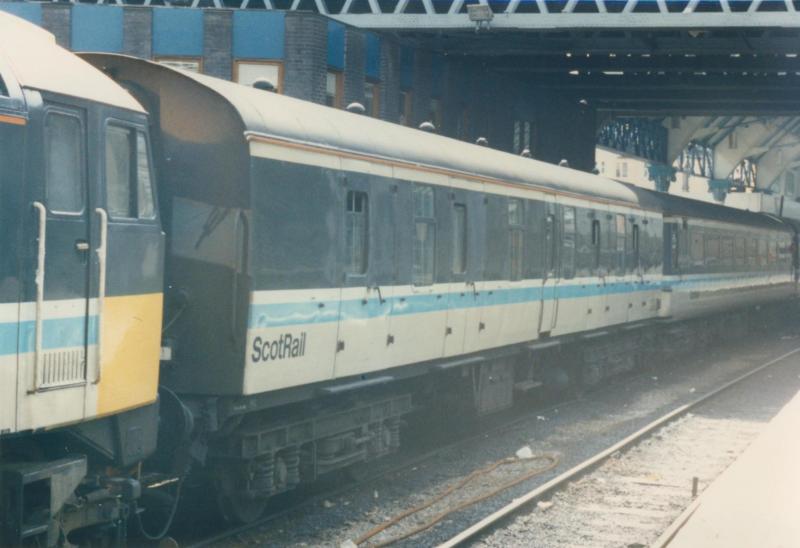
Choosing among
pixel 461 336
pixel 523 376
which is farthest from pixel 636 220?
pixel 461 336

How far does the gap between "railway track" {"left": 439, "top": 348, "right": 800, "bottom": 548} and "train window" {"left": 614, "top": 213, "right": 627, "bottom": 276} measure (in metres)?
4.65

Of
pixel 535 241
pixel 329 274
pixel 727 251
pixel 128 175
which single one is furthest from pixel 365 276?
pixel 727 251

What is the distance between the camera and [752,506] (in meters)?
11.1

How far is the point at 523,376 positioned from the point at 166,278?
8873 mm

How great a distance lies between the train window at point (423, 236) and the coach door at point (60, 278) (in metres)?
5.40

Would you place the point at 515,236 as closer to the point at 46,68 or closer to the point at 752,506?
the point at 752,506

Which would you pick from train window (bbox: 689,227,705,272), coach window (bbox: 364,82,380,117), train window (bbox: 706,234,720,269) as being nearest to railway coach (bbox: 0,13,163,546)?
train window (bbox: 689,227,705,272)

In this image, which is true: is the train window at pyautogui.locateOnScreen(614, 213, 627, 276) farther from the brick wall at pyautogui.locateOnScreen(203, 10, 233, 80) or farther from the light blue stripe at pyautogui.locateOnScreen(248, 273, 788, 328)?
the brick wall at pyautogui.locateOnScreen(203, 10, 233, 80)

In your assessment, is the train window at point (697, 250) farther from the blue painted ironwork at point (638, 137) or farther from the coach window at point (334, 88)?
the blue painted ironwork at point (638, 137)

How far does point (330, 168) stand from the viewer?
11078 mm

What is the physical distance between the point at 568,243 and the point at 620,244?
3.39 m

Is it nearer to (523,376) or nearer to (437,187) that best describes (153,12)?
(523,376)

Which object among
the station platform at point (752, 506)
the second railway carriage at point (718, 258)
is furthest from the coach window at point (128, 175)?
the second railway carriage at point (718, 258)

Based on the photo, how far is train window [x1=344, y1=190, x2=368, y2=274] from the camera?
11.5 metres
